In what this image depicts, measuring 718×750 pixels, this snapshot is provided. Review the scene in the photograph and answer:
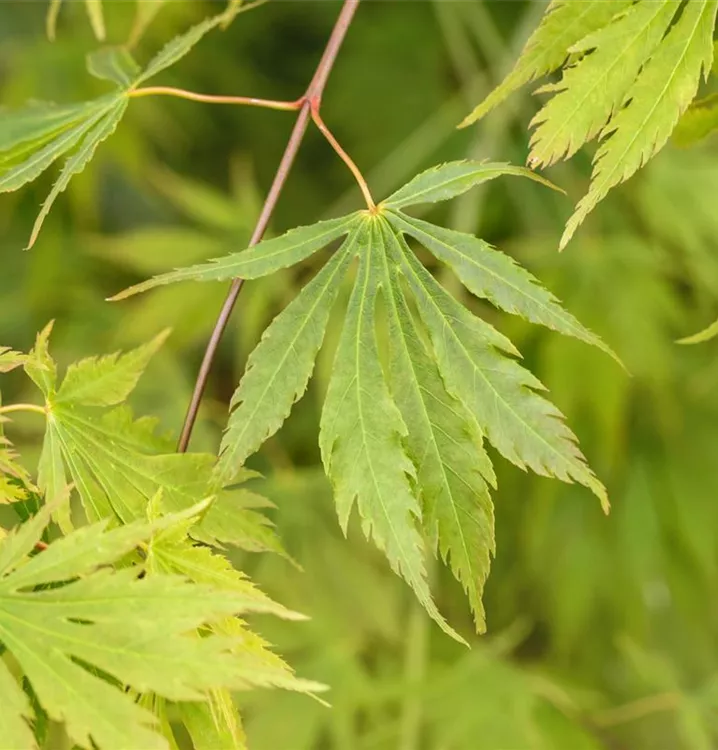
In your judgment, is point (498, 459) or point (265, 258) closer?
point (265, 258)

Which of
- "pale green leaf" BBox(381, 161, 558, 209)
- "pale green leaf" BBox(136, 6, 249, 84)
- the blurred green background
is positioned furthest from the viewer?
the blurred green background

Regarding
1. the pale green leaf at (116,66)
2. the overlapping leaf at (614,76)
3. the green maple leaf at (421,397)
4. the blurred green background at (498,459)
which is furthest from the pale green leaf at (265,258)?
the blurred green background at (498,459)

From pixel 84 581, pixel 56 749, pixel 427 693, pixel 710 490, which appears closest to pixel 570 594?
pixel 710 490

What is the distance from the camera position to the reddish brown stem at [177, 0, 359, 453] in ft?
1.85

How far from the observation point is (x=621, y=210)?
5.00 feet

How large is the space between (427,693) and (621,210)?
2.60 feet

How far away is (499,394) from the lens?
52 cm

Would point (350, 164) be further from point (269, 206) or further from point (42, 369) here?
point (42, 369)

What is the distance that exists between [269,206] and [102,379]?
15 cm

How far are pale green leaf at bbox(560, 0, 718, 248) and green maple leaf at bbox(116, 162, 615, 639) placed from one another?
0.04m

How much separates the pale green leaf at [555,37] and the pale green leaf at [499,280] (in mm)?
66

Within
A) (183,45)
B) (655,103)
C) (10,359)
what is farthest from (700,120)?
(10,359)

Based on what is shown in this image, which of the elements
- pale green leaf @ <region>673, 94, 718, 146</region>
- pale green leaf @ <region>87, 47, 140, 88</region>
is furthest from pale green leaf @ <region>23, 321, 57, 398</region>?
pale green leaf @ <region>673, 94, 718, 146</region>

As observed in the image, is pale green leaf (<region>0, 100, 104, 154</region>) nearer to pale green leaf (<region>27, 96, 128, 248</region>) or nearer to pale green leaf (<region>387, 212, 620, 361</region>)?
pale green leaf (<region>27, 96, 128, 248</region>)
